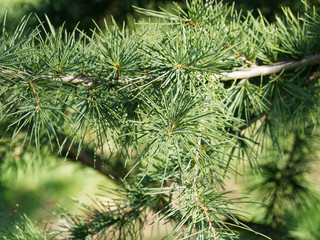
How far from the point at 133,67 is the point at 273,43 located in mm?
221

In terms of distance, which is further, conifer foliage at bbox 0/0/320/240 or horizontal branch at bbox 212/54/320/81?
horizontal branch at bbox 212/54/320/81

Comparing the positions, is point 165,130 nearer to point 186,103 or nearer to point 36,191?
point 186,103

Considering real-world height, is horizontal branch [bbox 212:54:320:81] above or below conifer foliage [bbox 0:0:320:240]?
above

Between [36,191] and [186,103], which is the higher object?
[186,103]

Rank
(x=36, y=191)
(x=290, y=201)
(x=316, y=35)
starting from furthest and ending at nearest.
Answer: (x=36, y=191) → (x=290, y=201) → (x=316, y=35)

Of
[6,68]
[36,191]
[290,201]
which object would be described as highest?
[6,68]

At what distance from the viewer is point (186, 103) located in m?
0.34

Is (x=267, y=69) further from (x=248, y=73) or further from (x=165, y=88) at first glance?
(x=165, y=88)

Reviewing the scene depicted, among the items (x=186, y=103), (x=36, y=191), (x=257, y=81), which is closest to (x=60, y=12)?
(x=257, y=81)

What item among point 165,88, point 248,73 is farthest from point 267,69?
point 165,88

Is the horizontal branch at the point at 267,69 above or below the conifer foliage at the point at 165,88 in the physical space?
above

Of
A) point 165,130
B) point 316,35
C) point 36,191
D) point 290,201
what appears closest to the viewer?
point 165,130

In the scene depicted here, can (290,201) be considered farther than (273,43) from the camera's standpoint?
Yes

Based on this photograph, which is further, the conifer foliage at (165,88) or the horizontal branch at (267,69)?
the horizontal branch at (267,69)
